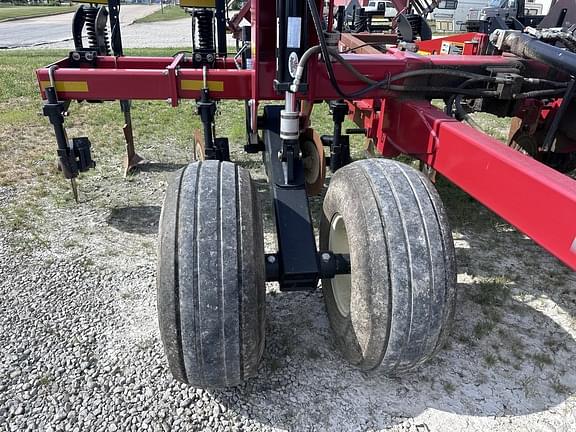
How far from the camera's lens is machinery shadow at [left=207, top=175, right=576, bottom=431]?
92.2 inches

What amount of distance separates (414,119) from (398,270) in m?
1.01

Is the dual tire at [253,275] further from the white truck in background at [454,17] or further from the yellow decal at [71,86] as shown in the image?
the white truck in background at [454,17]

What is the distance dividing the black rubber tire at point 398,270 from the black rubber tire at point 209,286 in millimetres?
433

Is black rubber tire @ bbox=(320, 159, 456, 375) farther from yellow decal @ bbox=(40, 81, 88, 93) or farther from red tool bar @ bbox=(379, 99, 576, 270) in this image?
yellow decal @ bbox=(40, 81, 88, 93)

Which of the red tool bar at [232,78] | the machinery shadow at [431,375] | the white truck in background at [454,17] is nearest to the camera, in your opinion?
the machinery shadow at [431,375]

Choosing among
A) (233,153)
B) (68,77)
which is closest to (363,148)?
(233,153)

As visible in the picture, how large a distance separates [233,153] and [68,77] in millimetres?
2636

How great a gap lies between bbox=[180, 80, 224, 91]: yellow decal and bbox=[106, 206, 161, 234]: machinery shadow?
4.03 ft

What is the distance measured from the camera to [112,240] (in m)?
3.83

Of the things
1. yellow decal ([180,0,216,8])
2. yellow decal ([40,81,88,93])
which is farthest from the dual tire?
yellow decal ([180,0,216,8])

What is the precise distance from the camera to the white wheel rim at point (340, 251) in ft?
8.59

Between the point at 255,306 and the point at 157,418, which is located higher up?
the point at 255,306

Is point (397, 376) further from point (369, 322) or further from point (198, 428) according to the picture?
point (198, 428)

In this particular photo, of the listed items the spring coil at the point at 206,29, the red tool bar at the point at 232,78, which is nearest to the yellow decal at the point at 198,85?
the red tool bar at the point at 232,78
